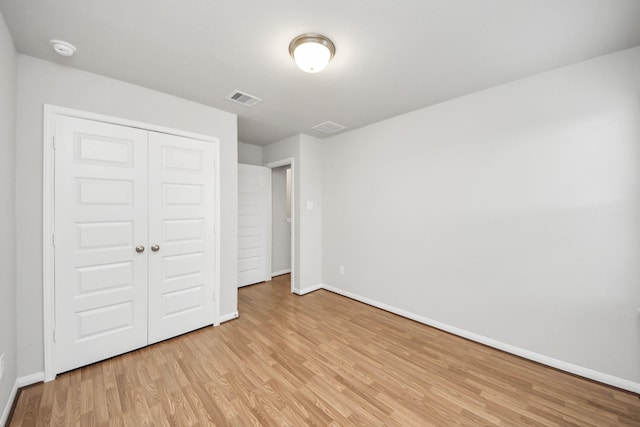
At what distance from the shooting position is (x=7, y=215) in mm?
1654

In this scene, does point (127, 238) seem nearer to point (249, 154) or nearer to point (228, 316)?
point (228, 316)

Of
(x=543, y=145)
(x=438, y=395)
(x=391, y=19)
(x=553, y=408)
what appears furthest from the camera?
(x=543, y=145)

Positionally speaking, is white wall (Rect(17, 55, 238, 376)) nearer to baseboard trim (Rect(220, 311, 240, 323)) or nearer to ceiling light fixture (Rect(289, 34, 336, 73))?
baseboard trim (Rect(220, 311, 240, 323))

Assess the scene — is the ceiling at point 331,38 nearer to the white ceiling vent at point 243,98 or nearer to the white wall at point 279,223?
the white ceiling vent at point 243,98

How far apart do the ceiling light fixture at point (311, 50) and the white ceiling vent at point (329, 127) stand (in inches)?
61.9

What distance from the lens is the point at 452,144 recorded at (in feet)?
8.91

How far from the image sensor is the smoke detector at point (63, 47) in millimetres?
1727

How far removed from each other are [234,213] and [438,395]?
8.79ft

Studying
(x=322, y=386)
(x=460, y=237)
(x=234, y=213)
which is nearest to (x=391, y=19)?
(x=460, y=237)

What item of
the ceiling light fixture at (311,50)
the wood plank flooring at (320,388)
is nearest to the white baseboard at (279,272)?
the wood plank flooring at (320,388)

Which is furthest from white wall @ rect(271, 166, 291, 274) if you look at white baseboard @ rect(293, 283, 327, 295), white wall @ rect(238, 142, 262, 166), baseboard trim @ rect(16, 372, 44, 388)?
baseboard trim @ rect(16, 372, 44, 388)

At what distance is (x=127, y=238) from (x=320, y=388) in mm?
2193

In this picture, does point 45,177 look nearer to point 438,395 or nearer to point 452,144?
point 438,395

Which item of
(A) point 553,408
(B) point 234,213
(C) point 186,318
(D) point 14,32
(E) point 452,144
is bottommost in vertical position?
(A) point 553,408
